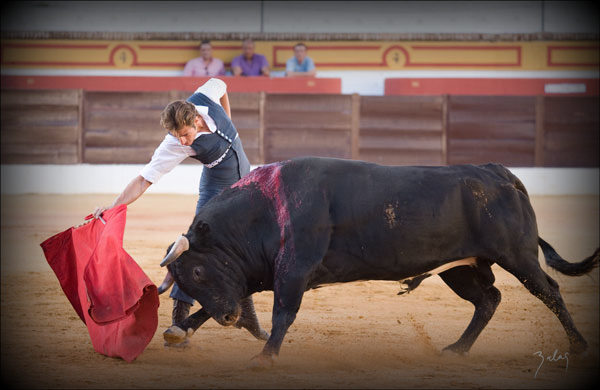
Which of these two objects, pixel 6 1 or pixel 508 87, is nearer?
pixel 508 87

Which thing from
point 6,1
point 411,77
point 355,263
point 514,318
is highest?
point 6,1

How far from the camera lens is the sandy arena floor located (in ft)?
9.52

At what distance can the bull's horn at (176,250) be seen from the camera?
3059mm

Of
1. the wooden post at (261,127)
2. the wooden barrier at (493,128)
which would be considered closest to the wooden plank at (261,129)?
the wooden post at (261,127)

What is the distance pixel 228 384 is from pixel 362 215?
2.66 feet

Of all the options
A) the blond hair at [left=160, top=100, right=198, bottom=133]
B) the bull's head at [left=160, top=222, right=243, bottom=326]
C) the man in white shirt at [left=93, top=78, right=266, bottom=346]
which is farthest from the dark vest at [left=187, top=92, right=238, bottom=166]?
the bull's head at [left=160, top=222, right=243, bottom=326]

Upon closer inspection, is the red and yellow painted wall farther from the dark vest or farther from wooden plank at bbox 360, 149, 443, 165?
the dark vest

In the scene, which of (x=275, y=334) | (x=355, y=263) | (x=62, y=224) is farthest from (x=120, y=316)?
(x=62, y=224)

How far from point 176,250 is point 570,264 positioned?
5.33 ft

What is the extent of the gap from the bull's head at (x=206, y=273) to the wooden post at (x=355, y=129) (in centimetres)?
801

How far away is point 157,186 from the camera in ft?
35.1

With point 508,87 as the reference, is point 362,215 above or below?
below

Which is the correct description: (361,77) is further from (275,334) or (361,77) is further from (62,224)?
(275,334)

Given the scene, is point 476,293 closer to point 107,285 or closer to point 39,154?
point 107,285
